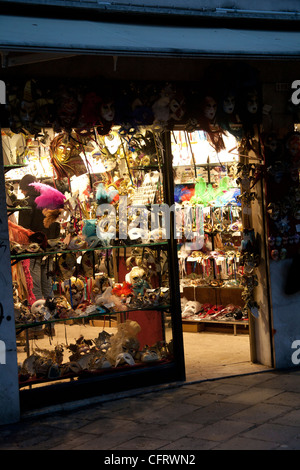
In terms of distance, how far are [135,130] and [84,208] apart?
92 centimetres

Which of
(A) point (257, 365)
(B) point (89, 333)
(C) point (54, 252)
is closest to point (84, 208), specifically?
(C) point (54, 252)

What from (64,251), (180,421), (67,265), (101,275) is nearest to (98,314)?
(101,275)

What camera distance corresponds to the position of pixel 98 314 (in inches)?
264

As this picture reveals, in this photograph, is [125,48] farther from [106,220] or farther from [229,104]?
[106,220]

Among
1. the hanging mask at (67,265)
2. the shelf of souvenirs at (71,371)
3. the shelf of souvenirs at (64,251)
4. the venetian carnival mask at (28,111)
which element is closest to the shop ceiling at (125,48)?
the venetian carnival mask at (28,111)

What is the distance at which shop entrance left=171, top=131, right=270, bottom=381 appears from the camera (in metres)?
9.04

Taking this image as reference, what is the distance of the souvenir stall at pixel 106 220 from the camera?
250 inches

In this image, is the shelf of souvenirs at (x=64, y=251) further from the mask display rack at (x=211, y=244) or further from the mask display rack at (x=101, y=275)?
the mask display rack at (x=211, y=244)

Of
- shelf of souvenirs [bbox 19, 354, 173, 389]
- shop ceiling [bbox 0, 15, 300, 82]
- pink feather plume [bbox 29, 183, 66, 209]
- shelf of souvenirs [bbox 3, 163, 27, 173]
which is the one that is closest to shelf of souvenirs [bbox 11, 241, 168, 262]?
pink feather plume [bbox 29, 183, 66, 209]

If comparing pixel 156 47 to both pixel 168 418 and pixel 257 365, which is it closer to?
pixel 168 418

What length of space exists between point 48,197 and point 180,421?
246 centimetres

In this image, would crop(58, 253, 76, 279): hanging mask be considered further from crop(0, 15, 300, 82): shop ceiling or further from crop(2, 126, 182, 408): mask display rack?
crop(0, 15, 300, 82): shop ceiling
